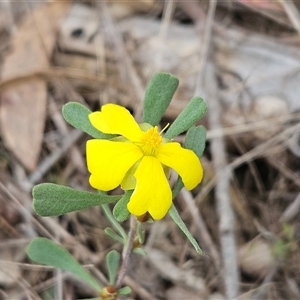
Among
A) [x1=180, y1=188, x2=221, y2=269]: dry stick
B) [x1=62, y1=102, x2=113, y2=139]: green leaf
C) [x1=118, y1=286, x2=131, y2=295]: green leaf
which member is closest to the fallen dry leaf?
[x1=180, y1=188, x2=221, y2=269]: dry stick

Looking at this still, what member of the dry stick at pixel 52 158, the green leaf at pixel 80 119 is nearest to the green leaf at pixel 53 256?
the green leaf at pixel 80 119

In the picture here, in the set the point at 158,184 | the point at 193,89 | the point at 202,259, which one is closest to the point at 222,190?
the point at 202,259

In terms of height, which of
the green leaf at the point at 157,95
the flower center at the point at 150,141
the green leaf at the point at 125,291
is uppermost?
the green leaf at the point at 157,95

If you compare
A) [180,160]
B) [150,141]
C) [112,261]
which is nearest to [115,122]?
[150,141]

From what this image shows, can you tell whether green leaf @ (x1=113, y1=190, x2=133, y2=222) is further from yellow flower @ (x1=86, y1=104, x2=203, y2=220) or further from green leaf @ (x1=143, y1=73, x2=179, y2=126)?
green leaf @ (x1=143, y1=73, x2=179, y2=126)

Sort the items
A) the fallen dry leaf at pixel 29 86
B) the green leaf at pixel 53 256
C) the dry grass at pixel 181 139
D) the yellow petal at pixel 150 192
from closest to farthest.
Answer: the yellow petal at pixel 150 192
the green leaf at pixel 53 256
the dry grass at pixel 181 139
the fallen dry leaf at pixel 29 86

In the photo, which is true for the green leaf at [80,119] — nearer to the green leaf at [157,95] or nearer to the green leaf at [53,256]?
the green leaf at [157,95]

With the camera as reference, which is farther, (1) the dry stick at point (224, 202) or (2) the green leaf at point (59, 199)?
(1) the dry stick at point (224, 202)

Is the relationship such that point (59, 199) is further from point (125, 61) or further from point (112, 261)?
point (125, 61)
